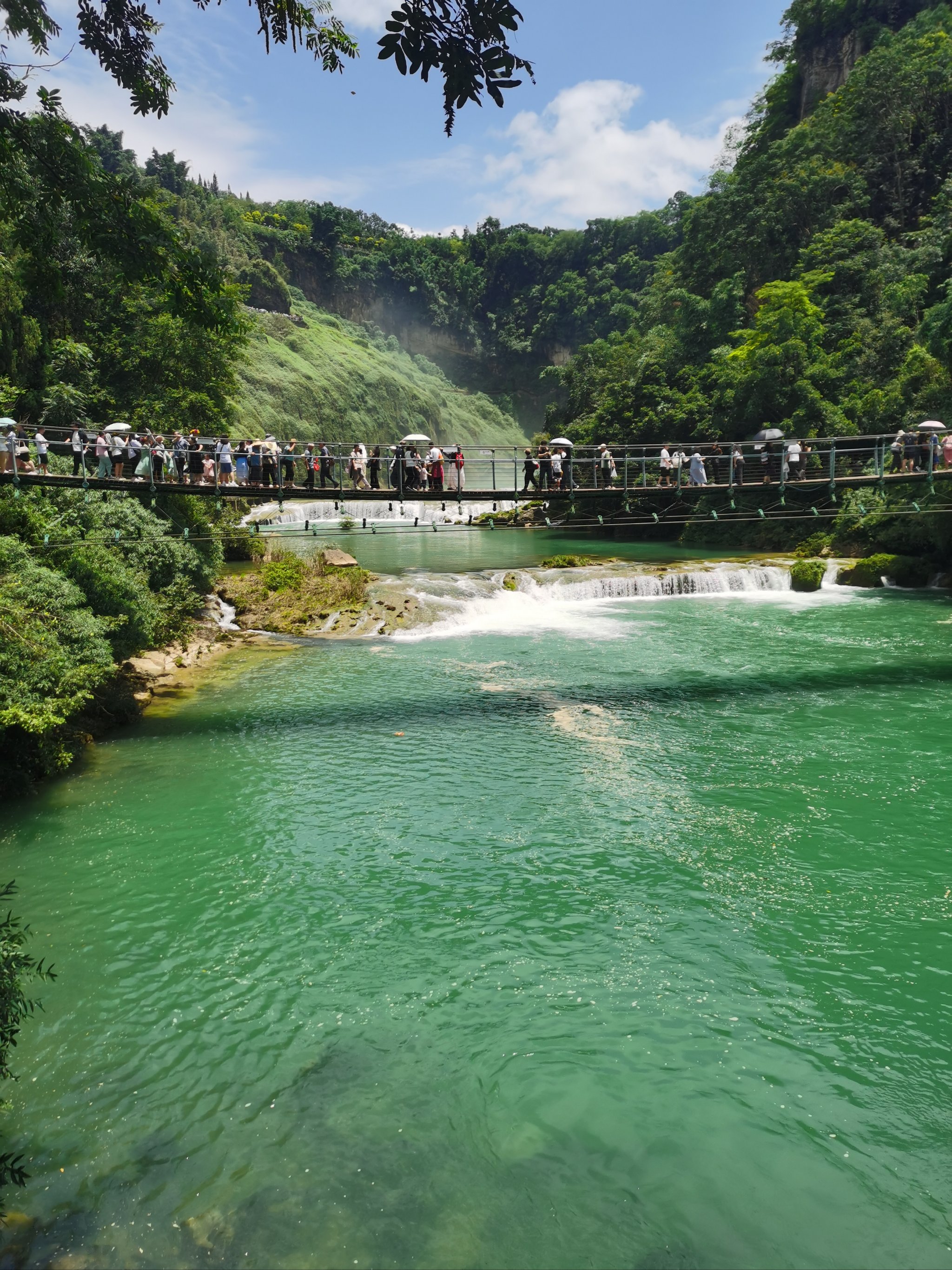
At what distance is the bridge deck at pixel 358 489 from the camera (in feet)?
46.7

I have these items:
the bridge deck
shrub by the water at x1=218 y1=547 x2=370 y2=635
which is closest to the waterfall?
shrub by the water at x1=218 y1=547 x2=370 y2=635

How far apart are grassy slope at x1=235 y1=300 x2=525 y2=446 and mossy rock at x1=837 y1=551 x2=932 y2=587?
35160 millimetres

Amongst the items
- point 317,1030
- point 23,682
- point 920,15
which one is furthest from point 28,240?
point 920,15

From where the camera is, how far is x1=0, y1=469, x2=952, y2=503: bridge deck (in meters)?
14.2

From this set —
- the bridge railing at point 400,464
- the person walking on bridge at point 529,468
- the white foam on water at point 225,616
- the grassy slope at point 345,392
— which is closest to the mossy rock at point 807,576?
the bridge railing at point 400,464

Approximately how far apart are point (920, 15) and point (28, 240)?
5867 cm

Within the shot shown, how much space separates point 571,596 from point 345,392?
59838mm

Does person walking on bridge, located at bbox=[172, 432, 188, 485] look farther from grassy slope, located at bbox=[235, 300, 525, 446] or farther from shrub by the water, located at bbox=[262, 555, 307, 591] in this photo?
grassy slope, located at bbox=[235, 300, 525, 446]

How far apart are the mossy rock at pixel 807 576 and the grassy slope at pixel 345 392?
112ft

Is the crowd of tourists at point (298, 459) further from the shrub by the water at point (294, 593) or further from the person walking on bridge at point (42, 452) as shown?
the shrub by the water at point (294, 593)

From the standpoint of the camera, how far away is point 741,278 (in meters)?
45.2

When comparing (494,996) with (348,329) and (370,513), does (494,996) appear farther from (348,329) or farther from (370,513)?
(348,329)

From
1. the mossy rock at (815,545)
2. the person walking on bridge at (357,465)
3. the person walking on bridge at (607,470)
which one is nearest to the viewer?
the person walking on bridge at (357,465)

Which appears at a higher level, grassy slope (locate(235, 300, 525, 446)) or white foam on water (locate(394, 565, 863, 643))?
grassy slope (locate(235, 300, 525, 446))
